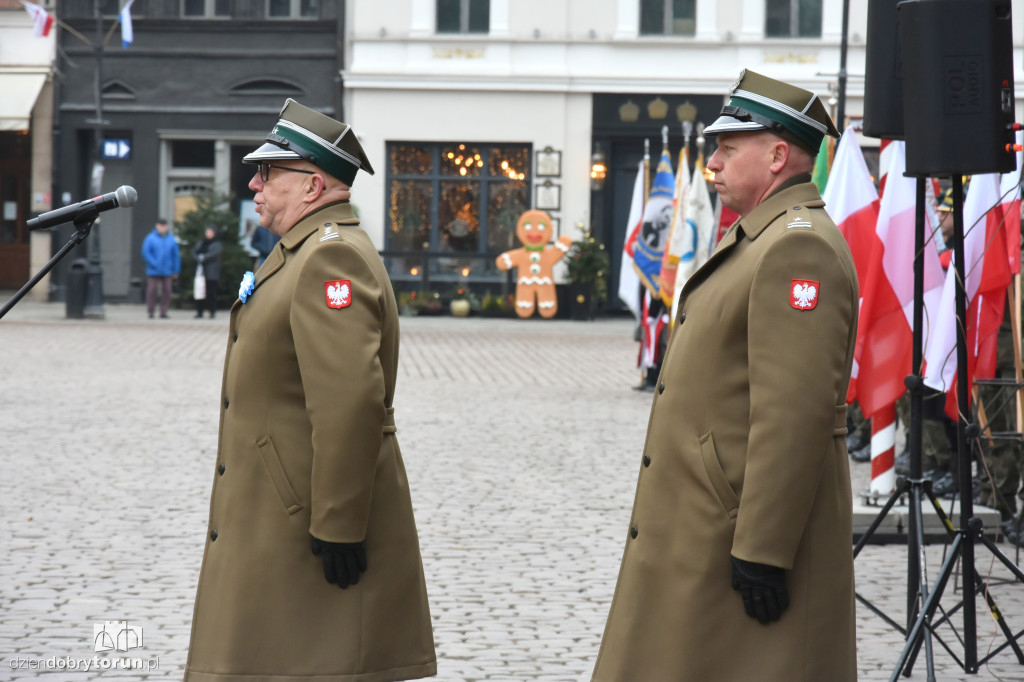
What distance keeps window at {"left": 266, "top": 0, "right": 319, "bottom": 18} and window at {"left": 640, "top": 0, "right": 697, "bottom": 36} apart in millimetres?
7106

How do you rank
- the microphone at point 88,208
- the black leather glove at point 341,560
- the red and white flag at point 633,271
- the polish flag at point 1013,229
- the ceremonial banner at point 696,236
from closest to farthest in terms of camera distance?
the black leather glove at point 341,560
the microphone at point 88,208
the polish flag at point 1013,229
the ceremonial banner at point 696,236
the red and white flag at point 633,271

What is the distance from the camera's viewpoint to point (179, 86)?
Answer: 29141 mm

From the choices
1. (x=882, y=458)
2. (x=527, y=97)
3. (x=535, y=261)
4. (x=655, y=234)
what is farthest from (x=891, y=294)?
(x=527, y=97)

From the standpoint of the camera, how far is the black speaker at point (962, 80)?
16.1 ft

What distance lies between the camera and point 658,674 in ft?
10.8

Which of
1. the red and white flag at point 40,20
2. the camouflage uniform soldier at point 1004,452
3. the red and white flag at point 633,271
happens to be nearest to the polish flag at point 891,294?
the camouflage uniform soldier at point 1004,452

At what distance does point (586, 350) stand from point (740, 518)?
18.0 meters

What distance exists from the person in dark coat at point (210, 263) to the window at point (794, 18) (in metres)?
12.3

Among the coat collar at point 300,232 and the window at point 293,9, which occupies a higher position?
the window at point 293,9

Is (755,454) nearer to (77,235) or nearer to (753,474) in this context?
(753,474)

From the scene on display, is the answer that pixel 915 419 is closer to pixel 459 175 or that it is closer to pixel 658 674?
pixel 658 674

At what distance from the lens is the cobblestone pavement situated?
5574 mm

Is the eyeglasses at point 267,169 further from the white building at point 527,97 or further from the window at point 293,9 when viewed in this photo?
the window at point 293,9

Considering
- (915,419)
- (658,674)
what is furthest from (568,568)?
(658,674)
